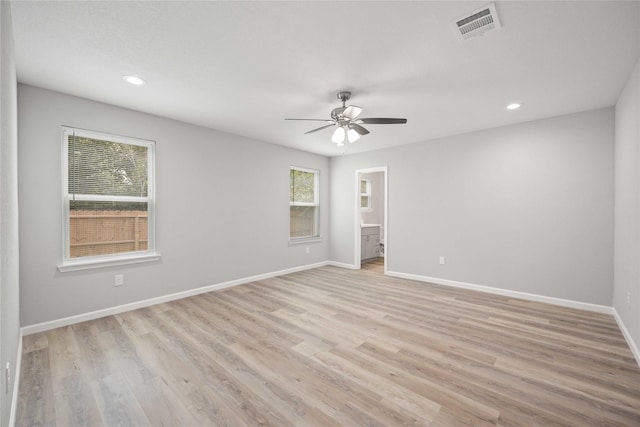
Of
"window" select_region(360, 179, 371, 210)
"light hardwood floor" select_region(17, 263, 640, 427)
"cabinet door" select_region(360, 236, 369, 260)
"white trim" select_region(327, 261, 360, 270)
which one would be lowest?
"light hardwood floor" select_region(17, 263, 640, 427)

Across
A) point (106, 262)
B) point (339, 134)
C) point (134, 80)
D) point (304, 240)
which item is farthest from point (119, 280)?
point (304, 240)

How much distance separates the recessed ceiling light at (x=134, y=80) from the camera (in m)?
2.64

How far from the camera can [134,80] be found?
2701 mm

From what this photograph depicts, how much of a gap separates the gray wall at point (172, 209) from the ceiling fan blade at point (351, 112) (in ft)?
7.83

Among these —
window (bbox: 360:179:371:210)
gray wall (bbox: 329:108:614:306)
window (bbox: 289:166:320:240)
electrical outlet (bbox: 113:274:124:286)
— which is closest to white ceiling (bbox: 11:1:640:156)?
gray wall (bbox: 329:108:614:306)

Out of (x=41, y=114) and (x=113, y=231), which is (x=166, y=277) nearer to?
(x=113, y=231)

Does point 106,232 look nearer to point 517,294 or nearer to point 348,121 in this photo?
point 348,121

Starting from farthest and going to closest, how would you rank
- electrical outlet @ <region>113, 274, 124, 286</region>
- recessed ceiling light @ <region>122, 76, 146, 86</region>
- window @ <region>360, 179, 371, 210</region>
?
1. window @ <region>360, 179, 371, 210</region>
2. electrical outlet @ <region>113, 274, 124, 286</region>
3. recessed ceiling light @ <region>122, 76, 146, 86</region>

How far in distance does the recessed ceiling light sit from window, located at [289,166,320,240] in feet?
10.3

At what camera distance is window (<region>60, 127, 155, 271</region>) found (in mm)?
3100

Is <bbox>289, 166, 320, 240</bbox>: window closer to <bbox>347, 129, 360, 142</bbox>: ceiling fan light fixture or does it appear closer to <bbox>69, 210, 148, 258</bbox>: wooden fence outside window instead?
<bbox>347, 129, 360, 142</bbox>: ceiling fan light fixture

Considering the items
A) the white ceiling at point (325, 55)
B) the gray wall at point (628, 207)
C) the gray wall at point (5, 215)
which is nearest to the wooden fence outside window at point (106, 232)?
the white ceiling at point (325, 55)

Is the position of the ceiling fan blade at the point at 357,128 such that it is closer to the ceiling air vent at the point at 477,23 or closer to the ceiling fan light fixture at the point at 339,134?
the ceiling fan light fixture at the point at 339,134

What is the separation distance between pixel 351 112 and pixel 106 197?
3094 millimetres
